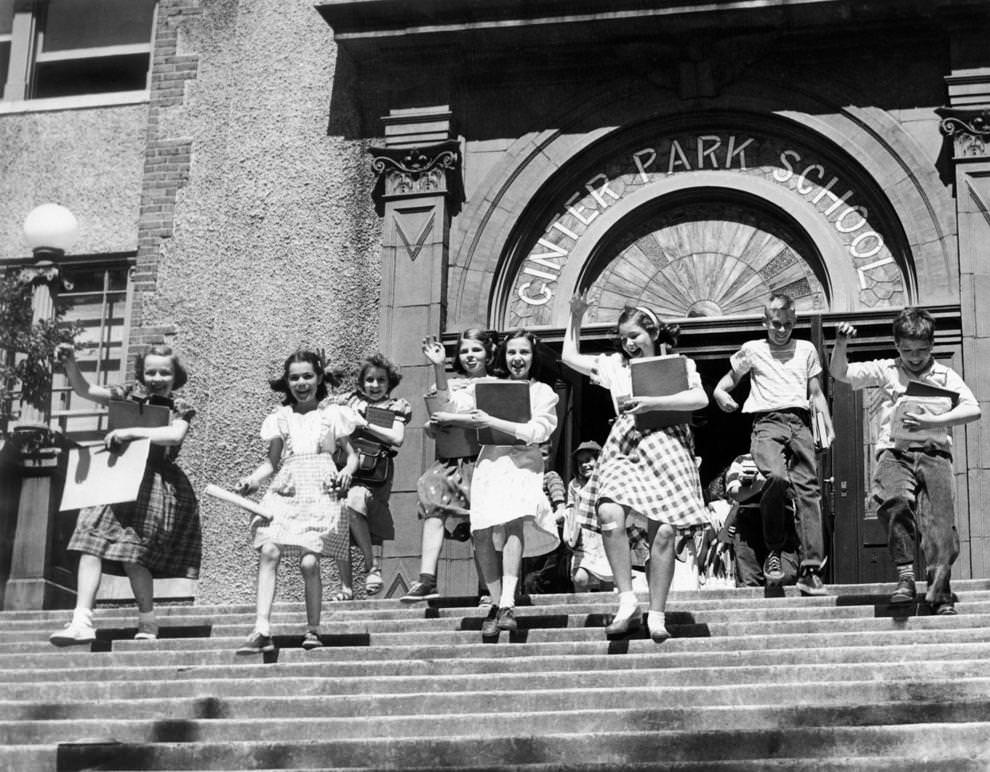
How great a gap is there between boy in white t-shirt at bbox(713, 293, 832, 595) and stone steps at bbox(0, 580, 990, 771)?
1.01 feet

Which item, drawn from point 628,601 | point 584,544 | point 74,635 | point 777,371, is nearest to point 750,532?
point 777,371

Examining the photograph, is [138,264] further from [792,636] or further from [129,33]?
[792,636]

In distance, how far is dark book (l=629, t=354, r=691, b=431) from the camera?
37.3 feet

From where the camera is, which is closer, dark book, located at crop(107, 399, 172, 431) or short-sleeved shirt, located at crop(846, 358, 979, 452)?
short-sleeved shirt, located at crop(846, 358, 979, 452)

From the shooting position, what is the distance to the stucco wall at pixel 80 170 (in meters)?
17.9

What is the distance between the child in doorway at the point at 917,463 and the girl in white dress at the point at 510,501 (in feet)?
5.98

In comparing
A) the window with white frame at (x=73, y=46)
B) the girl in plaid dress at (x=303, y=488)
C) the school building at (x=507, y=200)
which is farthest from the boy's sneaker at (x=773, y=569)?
the window with white frame at (x=73, y=46)

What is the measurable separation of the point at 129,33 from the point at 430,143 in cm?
363

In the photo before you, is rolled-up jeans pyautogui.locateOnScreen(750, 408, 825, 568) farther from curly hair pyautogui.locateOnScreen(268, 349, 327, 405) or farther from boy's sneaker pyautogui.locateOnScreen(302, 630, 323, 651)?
boy's sneaker pyautogui.locateOnScreen(302, 630, 323, 651)

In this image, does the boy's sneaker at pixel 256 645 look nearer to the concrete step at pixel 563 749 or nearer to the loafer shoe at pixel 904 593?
the concrete step at pixel 563 749

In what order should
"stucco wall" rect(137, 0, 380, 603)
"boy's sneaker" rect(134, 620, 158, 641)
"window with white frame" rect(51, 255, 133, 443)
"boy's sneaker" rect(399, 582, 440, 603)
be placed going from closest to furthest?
"boy's sneaker" rect(134, 620, 158, 641), "boy's sneaker" rect(399, 582, 440, 603), "stucco wall" rect(137, 0, 380, 603), "window with white frame" rect(51, 255, 133, 443)

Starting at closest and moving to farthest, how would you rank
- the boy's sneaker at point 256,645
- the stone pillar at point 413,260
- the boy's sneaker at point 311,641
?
the boy's sneaker at point 256,645
the boy's sneaker at point 311,641
the stone pillar at point 413,260

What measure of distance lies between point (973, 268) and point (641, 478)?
5603 mm

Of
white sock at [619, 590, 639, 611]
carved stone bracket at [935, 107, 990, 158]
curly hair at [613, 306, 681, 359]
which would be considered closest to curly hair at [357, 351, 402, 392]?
curly hair at [613, 306, 681, 359]
